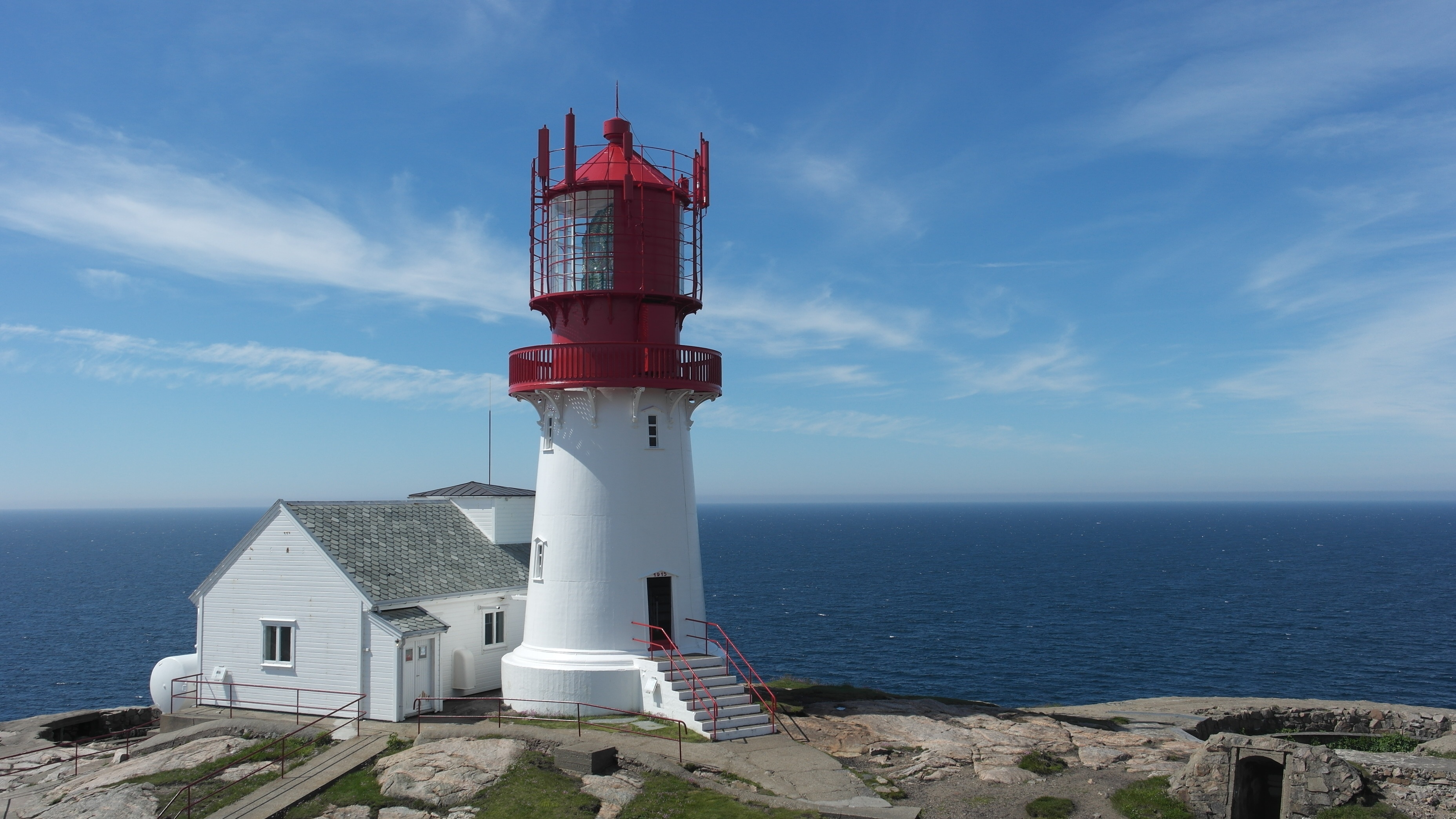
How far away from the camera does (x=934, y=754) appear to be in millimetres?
20125

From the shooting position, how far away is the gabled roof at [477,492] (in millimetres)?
30578

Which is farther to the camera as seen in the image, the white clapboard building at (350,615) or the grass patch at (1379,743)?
the grass patch at (1379,743)

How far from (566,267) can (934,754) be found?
1428 cm

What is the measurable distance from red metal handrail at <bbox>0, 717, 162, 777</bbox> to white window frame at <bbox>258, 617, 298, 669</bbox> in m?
3.55

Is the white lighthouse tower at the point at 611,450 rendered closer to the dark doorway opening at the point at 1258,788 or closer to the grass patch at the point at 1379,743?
the dark doorway opening at the point at 1258,788

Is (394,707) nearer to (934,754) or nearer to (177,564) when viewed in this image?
(934,754)

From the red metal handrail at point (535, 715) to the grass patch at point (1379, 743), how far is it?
56.0 feet

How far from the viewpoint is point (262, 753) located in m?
21.6

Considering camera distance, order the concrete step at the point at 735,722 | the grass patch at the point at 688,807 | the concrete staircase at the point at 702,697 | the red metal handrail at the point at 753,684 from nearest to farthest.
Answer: the grass patch at the point at 688,807 → the concrete step at the point at 735,722 → the concrete staircase at the point at 702,697 → the red metal handrail at the point at 753,684

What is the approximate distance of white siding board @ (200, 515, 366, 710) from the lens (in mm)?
23844

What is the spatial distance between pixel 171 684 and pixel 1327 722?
109ft

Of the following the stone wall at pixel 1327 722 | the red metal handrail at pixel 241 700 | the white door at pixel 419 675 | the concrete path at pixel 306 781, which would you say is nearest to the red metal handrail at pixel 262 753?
the red metal handrail at pixel 241 700

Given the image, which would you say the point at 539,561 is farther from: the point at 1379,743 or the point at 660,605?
the point at 1379,743

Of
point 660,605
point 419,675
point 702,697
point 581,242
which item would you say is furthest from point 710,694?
point 581,242
